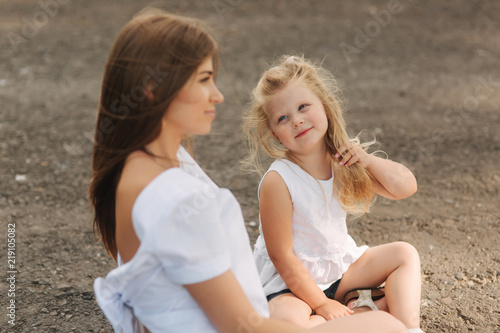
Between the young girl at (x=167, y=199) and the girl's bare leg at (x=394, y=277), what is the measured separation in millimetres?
730

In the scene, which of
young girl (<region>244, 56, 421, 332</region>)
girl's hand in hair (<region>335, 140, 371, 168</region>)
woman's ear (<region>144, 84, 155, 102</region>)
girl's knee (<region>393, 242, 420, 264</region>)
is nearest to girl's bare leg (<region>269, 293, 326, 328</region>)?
young girl (<region>244, 56, 421, 332</region>)

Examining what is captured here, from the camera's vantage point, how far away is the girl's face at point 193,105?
149 centimetres

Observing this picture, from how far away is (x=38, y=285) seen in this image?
2619 mm

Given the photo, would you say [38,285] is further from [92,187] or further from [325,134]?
[325,134]

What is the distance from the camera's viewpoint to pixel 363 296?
216 centimetres

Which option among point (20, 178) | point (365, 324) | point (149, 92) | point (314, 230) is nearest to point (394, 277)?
point (314, 230)

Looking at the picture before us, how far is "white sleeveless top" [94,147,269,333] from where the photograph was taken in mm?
1328

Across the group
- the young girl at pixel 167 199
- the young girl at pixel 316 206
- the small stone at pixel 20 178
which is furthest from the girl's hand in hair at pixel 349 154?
the small stone at pixel 20 178

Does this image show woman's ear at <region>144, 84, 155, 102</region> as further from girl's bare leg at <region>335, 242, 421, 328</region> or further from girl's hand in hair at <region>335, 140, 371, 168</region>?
girl's bare leg at <region>335, 242, 421, 328</region>

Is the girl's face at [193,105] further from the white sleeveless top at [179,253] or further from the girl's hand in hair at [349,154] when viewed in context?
the girl's hand in hair at [349,154]

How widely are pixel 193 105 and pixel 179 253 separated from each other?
42 cm

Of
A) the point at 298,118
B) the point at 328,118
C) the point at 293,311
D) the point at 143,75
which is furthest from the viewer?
the point at 328,118

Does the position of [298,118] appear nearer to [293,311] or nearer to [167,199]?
[293,311]

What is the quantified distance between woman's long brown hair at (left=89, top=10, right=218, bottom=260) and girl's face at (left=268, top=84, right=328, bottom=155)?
1.99ft
